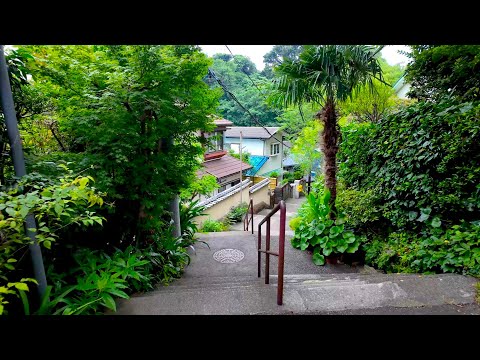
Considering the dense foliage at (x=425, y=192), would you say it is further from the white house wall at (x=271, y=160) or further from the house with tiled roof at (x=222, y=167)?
the white house wall at (x=271, y=160)

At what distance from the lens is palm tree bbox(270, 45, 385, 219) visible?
12.5 feet

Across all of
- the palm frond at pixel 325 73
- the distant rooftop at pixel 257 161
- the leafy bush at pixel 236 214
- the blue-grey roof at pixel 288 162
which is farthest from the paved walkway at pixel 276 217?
the blue-grey roof at pixel 288 162

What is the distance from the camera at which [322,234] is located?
14.6 ft

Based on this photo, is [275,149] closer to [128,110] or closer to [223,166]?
[223,166]

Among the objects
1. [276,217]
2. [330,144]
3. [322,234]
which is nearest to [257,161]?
[276,217]

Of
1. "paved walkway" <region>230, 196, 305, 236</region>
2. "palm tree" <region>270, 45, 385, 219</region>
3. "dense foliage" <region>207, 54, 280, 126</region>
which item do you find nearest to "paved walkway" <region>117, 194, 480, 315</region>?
"palm tree" <region>270, 45, 385, 219</region>

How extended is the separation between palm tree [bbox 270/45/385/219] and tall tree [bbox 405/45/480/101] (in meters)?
1.00

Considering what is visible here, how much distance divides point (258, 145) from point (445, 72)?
15614 millimetres

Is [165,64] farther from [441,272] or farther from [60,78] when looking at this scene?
[441,272]

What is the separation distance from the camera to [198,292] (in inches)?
93.3

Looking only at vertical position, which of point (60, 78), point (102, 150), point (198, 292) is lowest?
point (198, 292)

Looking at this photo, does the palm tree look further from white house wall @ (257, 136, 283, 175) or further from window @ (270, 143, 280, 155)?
window @ (270, 143, 280, 155)
